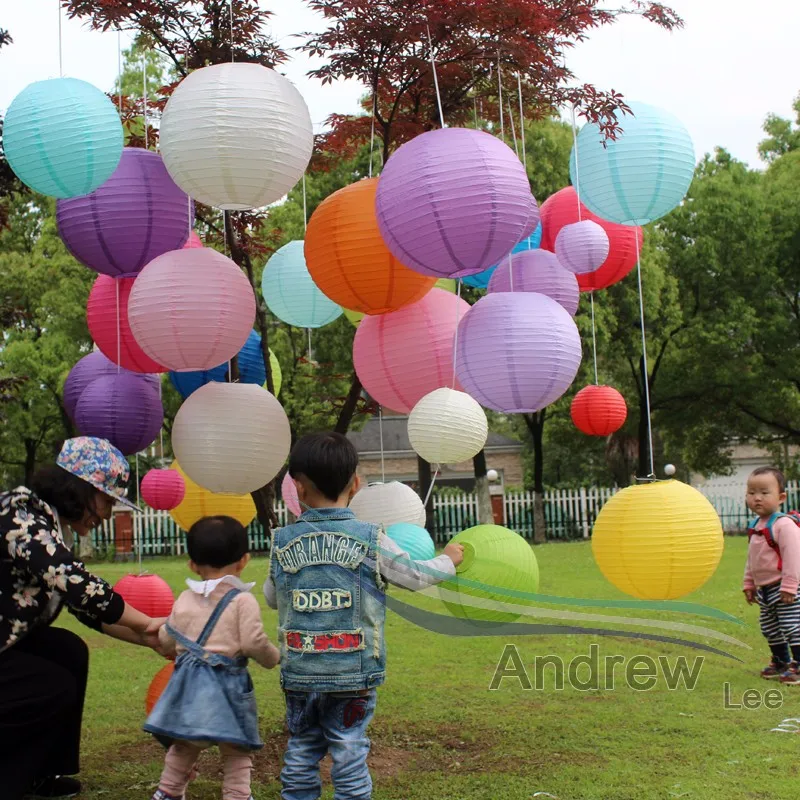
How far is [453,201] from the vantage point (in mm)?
3869

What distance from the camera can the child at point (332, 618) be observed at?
126 inches

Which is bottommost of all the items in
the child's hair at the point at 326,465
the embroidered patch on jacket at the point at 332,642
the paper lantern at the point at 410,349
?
Answer: the embroidered patch on jacket at the point at 332,642

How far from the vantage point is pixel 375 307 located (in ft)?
15.0

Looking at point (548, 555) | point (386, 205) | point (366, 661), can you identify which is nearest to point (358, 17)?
point (386, 205)

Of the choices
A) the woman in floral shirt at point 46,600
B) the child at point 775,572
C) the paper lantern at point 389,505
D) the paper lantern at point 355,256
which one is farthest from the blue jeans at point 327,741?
the child at point 775,572

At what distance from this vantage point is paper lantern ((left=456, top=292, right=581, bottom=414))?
4.29 meters

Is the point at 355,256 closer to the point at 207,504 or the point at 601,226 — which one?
the point at 207,504

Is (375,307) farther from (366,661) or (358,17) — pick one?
(366,661)

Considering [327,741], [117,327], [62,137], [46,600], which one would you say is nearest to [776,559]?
A: [327,741]

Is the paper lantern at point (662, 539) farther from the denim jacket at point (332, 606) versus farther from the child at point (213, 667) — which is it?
the child at point (213, 667)

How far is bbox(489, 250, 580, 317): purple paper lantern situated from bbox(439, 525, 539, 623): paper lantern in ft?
4.92

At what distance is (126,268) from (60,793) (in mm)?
2379

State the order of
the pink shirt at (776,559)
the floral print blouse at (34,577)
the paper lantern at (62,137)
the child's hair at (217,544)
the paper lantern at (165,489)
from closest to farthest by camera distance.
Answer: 1. the floral print blouse at (34,577)
2. the child's hair at (217,544)
3. the paper lantern at (62,137)
4. the paper lantern at (165,489)
5. the pink shirt at (776,559)

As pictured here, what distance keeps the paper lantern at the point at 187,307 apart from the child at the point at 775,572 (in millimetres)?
3634
